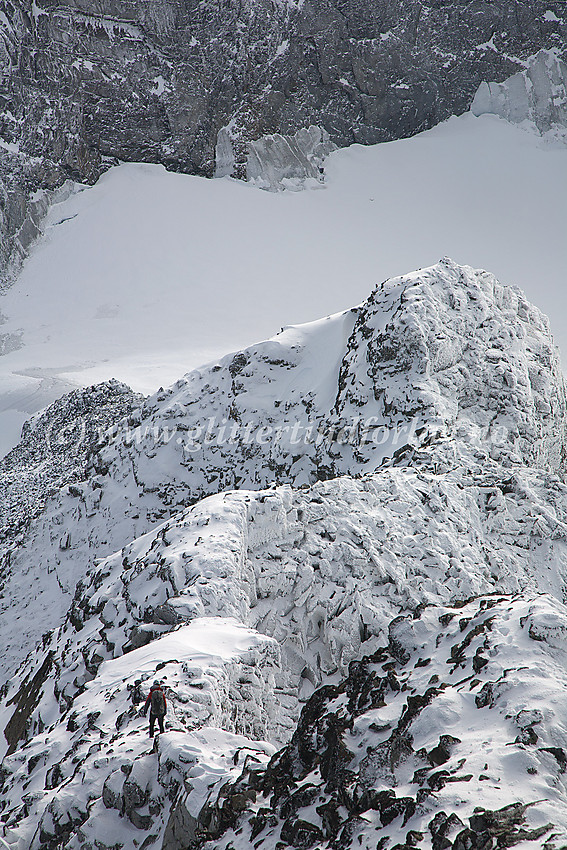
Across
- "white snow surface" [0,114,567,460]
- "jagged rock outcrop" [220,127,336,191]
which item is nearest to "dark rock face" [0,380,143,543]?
"white snow surface" [0,114,567,460]

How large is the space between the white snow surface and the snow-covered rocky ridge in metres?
26.9

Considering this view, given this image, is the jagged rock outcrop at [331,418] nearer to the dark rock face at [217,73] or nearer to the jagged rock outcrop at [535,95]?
the dark rock face at [217,73]

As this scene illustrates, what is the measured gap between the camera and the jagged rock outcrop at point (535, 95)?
76.9 m

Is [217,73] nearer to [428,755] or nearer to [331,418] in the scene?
[331,418]

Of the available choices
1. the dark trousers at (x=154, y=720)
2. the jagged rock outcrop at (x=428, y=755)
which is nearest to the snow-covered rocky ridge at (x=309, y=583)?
the jagged rock outcrop at (x=428, y=755)

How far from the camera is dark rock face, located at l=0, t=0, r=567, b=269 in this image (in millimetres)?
67250

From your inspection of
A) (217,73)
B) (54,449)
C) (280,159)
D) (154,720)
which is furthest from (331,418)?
(217,73)

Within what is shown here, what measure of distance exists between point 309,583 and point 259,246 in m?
59.5

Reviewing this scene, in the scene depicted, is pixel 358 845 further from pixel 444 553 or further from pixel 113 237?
pixel 113 237

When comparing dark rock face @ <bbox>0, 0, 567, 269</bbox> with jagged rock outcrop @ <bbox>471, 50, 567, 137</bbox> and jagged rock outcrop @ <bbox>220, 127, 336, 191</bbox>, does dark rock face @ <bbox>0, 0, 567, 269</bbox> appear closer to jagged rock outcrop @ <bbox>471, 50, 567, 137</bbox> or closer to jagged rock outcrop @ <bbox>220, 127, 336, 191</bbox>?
jagged rock outcrop @ <bbox>220, 127, 336, 191</bbox>

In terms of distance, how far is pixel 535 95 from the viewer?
78438mm

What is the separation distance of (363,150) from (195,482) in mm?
64872

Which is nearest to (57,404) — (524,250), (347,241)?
(347,241)

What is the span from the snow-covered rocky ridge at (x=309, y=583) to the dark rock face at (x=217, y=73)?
163ft
